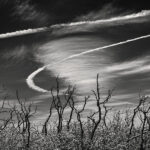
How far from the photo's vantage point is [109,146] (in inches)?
2820

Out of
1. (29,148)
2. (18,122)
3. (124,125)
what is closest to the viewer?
(29,148)

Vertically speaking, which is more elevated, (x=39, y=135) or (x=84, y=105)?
(x=84, y=105)

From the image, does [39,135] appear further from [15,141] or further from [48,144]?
[48,144]

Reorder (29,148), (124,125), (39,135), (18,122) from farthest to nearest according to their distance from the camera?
1. (124,125)
2. (18,122)
3. (39,135)
4. (29,148)

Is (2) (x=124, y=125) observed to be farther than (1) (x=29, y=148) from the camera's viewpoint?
Yes

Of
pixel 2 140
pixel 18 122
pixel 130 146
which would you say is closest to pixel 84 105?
pixel 130 146

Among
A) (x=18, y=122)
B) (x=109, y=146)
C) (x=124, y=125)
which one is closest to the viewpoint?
(x=109, y=146)

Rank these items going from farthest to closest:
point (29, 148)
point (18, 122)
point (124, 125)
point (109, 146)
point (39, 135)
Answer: point (124, 125) → point (18, 122) → point (39, 135) → point (29, 148) → point (109, 146)

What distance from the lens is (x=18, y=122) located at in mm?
96312

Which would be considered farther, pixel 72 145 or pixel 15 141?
pixel 15 141

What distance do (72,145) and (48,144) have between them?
5.27m

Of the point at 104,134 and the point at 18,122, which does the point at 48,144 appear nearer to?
the point at 104,134

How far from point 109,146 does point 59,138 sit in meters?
13.0

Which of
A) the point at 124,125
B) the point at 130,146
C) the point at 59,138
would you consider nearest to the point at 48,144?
the point at 59,138
